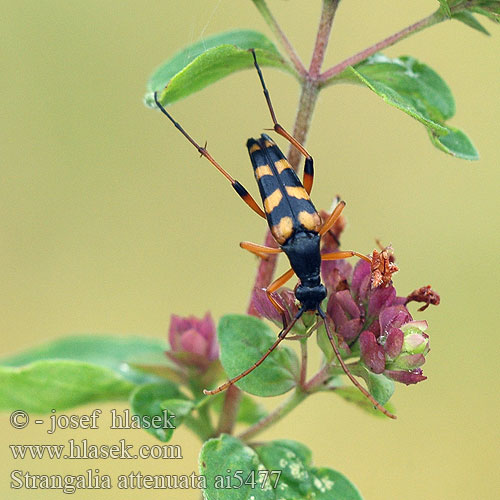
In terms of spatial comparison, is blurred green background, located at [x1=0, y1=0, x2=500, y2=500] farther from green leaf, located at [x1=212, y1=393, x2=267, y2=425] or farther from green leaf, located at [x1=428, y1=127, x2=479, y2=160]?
green leaf, located at [x1=428, y1=127, x2=479, y2=160]

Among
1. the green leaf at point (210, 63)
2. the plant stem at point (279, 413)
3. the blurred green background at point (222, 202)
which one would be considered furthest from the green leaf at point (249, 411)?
the blurred green background at point (222, 202)

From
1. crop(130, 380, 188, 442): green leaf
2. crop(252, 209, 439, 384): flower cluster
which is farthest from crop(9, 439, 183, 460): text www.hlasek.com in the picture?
crop(252, 209, 439, 384): flower cluster

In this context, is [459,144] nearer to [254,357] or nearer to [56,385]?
[254,357]

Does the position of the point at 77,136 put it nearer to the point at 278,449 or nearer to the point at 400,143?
the point at 400,143

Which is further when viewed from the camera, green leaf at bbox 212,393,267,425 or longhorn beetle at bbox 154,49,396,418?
green leaf at bbox 212,393,267,425

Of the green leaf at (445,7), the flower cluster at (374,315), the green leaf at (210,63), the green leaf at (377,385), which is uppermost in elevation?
the green leaf at (445,7)

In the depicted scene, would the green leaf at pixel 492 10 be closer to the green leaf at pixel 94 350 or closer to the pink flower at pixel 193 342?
the pink flower at pixel 193 342

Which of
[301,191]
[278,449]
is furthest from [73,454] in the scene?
[301,191]
